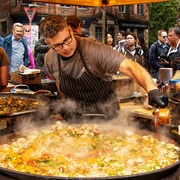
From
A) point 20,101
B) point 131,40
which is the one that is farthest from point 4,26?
point 20,101

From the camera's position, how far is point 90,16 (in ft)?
85.6

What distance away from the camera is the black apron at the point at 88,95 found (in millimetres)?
3385

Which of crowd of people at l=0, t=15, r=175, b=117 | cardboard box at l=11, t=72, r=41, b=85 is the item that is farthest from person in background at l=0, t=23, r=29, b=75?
crowd of people at l=0, t=15, r=175, b=117

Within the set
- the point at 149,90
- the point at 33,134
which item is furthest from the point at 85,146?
the point at 149,90

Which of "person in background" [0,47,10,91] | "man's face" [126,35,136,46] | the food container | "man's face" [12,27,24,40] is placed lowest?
the food container

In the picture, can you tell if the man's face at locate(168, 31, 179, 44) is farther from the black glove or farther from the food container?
the black glove

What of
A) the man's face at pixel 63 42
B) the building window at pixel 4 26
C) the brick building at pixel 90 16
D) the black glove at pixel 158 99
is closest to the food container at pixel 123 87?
the man's face at pixel 63 42

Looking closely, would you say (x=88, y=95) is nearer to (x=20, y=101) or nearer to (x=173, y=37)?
(x=20, y=101)

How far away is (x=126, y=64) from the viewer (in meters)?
2.90

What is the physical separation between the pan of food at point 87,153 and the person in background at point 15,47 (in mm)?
4607

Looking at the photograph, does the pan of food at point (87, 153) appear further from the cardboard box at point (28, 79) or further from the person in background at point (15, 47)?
the person in background at point (15, 47)

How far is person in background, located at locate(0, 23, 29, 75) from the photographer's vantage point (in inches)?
280

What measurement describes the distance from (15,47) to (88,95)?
4.14m

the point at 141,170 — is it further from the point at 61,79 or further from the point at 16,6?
the point at 16,6
